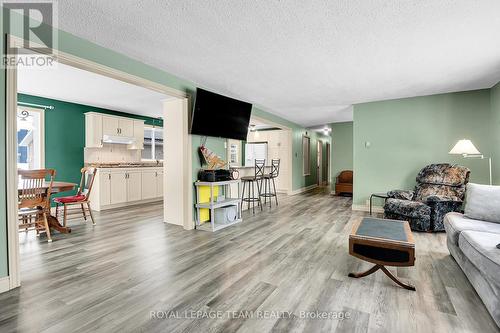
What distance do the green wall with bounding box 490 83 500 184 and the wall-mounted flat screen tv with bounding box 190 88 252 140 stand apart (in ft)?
13.4

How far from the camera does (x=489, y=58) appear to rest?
2984 millimetres

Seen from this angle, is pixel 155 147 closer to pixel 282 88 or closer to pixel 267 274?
pixel 282 88

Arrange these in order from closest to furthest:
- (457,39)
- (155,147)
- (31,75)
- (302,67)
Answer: (457,39) → (302,67) → (31,75) → (155,147)

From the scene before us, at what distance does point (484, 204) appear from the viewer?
2537mm

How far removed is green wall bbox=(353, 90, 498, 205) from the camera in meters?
4.36

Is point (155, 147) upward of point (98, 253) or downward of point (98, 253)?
upward

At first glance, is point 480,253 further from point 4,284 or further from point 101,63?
point 101,63

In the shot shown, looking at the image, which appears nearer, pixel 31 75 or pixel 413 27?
pixel 413 27

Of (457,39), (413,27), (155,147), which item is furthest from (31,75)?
(457,39)

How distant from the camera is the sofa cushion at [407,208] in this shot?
12.0 ft

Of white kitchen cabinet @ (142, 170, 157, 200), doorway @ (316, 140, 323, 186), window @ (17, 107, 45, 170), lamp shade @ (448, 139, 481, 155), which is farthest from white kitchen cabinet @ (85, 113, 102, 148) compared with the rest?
doorway @ (316, 140, 323, 186)

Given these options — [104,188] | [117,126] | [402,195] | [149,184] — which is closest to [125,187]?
[104,188]

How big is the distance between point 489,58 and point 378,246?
9.62 ft

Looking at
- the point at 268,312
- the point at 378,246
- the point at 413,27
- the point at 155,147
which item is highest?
the point at 413,27
